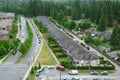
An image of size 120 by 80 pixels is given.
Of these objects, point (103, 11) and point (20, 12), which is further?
point (20, 12)

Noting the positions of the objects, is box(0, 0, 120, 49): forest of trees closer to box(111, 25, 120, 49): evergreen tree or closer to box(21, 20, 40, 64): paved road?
box(111, 25, 120, 49): evergreen tree

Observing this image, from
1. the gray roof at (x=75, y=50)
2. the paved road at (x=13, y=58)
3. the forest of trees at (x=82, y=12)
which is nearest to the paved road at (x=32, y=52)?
the paved road at (x=13, y=58)

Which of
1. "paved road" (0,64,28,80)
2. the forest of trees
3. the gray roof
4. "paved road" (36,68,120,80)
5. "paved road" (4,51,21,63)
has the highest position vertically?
the forest of trees

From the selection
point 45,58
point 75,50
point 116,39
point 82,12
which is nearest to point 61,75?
point 45,58

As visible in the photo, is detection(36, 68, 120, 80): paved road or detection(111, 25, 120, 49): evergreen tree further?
detection(111, 25, 120, 49): evergreen tree

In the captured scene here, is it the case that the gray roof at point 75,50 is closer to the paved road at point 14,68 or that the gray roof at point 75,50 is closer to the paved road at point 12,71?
the paved road at point 14,68

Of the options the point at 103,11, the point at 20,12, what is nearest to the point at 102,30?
the point at 103,11

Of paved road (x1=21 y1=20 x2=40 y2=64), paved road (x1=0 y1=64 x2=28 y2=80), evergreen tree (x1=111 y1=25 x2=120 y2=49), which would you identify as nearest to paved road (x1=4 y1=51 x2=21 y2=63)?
paved road (x1=21 y1=20 x2=40 y2=64)

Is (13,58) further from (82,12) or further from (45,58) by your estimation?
(82,12)

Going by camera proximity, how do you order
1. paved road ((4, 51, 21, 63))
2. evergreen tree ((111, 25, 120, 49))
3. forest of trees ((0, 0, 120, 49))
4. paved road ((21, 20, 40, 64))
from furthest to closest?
forest of trees ((0, 0, 120, 49))
evergreen tree ((111, 25, 120, 49))
paved road ((21, 20, 40, 64))
paved road ((4, 51, 21, 63))

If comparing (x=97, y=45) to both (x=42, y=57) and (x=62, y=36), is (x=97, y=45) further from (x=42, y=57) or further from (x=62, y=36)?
(x=42, y=57)

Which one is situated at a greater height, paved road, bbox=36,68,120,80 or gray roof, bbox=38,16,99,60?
gray roof, bbox=38,16,99,60
